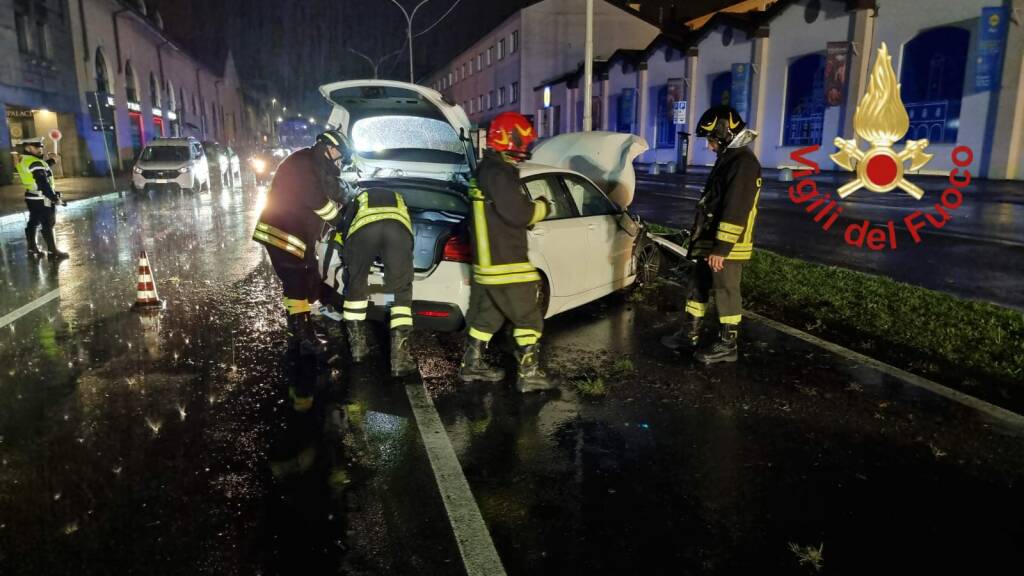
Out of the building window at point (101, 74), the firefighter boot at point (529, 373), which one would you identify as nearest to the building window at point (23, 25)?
the building window at point (101, 74)

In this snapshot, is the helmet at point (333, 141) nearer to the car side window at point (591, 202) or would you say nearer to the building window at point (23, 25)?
the car side window at point (591, 202)

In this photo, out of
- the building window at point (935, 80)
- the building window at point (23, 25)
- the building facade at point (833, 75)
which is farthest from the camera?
the building window at point (23, 25)

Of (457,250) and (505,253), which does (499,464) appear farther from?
(457,250)

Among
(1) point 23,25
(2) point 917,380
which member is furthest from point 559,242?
(1) point 23,25

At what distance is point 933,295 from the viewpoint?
682 cm

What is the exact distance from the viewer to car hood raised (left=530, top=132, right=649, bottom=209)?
8664 millimetres

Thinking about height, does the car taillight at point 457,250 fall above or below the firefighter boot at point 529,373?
above

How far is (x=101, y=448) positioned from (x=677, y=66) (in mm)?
38570

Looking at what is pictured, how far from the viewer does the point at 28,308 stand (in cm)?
687

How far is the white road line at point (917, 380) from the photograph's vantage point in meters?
4.12

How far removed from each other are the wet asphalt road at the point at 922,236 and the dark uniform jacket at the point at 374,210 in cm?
626

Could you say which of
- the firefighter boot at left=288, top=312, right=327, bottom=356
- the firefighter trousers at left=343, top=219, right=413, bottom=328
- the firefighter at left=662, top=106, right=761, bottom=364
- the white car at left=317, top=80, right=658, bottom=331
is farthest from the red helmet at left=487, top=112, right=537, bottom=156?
the firefighter boot at left=288, top=312, right=327, bottom=356

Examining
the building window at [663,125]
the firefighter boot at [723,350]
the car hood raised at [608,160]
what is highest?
the building window at [663,125]

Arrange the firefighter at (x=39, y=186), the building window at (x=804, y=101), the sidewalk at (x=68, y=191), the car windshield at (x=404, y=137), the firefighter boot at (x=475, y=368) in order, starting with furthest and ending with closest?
the building window at (x=804, y=101) < the sidewalk at (x=68, y=191) < the firefighter at (x=39, y=186) < the car windshield at (x=404, y=137) < the firefighter boot at (x=475, y=368)
